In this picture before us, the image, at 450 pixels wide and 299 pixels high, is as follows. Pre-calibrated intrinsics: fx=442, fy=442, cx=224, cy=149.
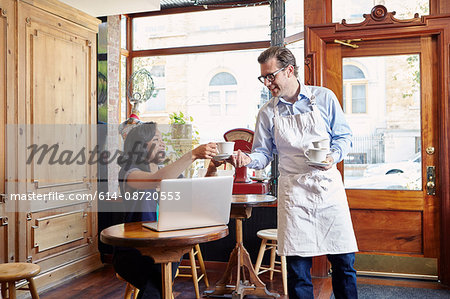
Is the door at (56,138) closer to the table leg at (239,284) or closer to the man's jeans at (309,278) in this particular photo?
the table leg at (239,284)

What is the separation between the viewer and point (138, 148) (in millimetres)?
2396

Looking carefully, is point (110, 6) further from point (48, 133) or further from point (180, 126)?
point (180, 126)

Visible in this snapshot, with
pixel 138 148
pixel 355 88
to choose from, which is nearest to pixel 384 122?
pixel 355 88

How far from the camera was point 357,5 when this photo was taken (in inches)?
160

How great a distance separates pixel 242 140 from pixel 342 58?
47.6 inches

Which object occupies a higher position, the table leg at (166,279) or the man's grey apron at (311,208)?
the man's grey apron at (311,208)

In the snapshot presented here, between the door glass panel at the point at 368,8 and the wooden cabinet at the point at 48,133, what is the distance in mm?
2385

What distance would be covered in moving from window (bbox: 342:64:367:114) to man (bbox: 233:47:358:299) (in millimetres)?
1783

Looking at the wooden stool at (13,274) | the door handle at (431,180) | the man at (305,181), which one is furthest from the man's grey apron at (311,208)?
the door handle at (431,180)

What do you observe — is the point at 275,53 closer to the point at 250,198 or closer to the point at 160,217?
the point at 160,217

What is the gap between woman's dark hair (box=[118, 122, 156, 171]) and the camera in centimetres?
233

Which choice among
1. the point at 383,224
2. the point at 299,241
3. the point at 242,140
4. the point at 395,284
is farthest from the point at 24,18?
the point at 395,284

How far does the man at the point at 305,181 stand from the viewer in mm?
2256

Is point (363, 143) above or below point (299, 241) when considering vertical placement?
above
